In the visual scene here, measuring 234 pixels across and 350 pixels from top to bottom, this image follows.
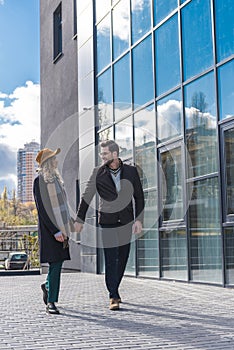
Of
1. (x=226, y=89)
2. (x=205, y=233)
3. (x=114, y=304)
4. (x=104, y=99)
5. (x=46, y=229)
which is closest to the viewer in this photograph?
(x=46, y=229)

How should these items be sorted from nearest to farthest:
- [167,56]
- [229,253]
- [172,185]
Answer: [229,253], [172,185], [167,56]

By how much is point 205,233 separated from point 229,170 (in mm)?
1169

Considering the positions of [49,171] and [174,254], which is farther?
[174,254]

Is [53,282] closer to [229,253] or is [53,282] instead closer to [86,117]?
[229,253]

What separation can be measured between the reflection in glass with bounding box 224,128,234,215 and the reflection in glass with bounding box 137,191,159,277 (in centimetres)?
257

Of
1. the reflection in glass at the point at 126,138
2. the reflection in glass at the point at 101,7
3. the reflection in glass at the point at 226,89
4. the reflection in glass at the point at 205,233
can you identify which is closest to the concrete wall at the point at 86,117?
the reflection in glass at the point at 101,7

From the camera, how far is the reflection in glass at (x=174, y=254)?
10.1 m

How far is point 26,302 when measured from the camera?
7574 millimetres

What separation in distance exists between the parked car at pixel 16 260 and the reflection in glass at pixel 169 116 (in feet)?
49.8

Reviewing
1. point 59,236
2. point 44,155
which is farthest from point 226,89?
point 59,236

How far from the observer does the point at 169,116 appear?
34.8 feet

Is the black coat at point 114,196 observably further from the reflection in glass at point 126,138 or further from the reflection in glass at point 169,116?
the reflection in glass at point 126,138

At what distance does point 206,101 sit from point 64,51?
896 centimetres

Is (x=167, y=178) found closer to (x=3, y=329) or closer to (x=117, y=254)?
(x=117, y=254)
